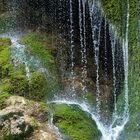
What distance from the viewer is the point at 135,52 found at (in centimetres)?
1260

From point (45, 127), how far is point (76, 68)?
289 cm

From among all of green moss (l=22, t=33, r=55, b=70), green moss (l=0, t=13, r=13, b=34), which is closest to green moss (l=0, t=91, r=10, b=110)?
green moss (l=22, t=33, r=55, b=70)

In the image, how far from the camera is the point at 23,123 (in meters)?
11.0

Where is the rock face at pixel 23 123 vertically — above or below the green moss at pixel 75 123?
above

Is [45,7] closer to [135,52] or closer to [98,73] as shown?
[98,73]

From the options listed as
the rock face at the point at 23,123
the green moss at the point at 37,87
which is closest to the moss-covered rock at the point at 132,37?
the green moss at the point at 37,87

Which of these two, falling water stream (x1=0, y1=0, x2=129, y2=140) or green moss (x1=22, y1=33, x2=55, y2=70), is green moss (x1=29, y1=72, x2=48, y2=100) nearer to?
falling water stream (x1=0, y1=0, x2=129, y2=140)

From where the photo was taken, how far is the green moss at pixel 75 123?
1144 centimetres

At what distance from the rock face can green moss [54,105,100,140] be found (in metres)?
0.35

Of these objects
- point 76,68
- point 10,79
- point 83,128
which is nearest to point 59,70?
point 76,68

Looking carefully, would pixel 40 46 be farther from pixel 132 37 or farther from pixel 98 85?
pixel 132 37

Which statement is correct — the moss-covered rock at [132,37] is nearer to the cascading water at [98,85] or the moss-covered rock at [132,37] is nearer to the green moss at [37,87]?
the cascading water at [98,85]

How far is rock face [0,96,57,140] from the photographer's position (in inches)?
429

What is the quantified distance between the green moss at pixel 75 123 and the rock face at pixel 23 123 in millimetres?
354
